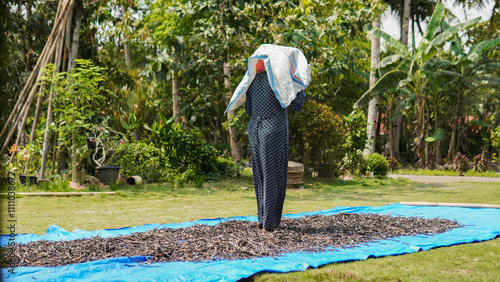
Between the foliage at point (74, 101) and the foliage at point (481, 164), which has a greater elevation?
the foliage at point (74, 101)

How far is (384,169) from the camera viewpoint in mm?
12500

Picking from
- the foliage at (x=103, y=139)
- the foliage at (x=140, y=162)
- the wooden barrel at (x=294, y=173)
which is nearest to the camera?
the foliage at (x=103, y=139)

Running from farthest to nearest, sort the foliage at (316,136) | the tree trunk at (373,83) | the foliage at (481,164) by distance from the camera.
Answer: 1. the tree trunk at (373,83)
2. the foliage at (481,164)
3. the foliage at (316,136)

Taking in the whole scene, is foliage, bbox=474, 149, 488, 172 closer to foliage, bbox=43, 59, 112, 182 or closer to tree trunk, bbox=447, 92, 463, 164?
tree trunk, bbox=447, 92, 463, 164

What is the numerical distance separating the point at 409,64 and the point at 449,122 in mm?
6247

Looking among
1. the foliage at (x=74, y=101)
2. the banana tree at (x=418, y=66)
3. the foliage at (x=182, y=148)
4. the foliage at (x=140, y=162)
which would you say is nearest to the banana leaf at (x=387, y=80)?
the banana tree at (x=418, y=66)

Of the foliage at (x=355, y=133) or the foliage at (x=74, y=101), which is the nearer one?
the foliage at (x=74, y=101)

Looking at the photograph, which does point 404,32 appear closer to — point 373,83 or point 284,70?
point 373,83

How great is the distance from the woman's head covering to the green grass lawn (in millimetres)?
1765

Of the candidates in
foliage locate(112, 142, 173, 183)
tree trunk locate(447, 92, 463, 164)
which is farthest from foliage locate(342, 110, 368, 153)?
tree trunk locate(447, 92, 463, 164)

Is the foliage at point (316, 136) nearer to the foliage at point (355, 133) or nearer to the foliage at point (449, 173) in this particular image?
the foliage at point (355, 133)

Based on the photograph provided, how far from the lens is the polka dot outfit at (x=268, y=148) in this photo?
419cm

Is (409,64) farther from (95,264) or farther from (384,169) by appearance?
(95,264)

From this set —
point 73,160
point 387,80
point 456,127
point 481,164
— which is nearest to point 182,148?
point 73,160
